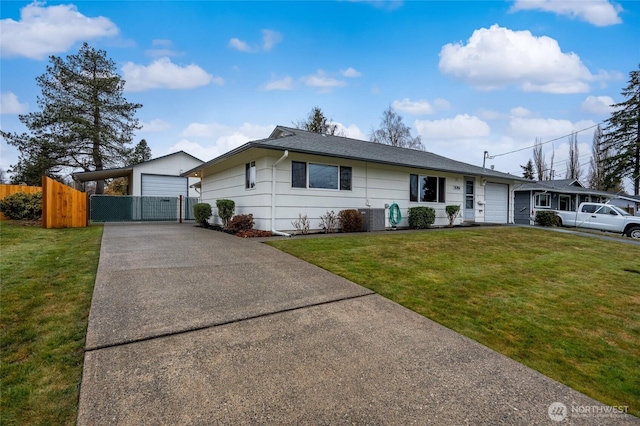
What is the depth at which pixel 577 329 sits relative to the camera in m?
3.26

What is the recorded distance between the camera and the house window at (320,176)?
10.0m

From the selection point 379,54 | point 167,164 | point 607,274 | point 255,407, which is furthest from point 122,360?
point 167,164

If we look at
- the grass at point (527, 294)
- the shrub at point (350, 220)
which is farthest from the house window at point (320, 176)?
the grass at point (527, 294)

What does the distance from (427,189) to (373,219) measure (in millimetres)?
4240

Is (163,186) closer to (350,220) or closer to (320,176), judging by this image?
(320,176)

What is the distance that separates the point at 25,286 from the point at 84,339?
227cm

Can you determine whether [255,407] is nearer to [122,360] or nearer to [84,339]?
[122,360]

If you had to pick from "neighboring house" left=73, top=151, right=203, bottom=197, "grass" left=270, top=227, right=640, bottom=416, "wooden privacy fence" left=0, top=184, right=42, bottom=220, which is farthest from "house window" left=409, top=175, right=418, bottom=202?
"wooden privacy fence" left=0, top=184, right=42, bottom=220

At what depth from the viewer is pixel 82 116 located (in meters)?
20.3

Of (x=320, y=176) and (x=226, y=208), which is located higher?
(x=320, y=176)

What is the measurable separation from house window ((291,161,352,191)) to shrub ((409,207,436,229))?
3.11 meters

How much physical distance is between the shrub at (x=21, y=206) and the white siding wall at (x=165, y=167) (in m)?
6.90

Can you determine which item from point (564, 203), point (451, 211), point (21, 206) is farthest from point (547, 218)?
point (21, 206)

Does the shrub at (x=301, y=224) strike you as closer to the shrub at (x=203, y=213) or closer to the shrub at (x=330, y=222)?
the shrub at (x=330, y=222)
